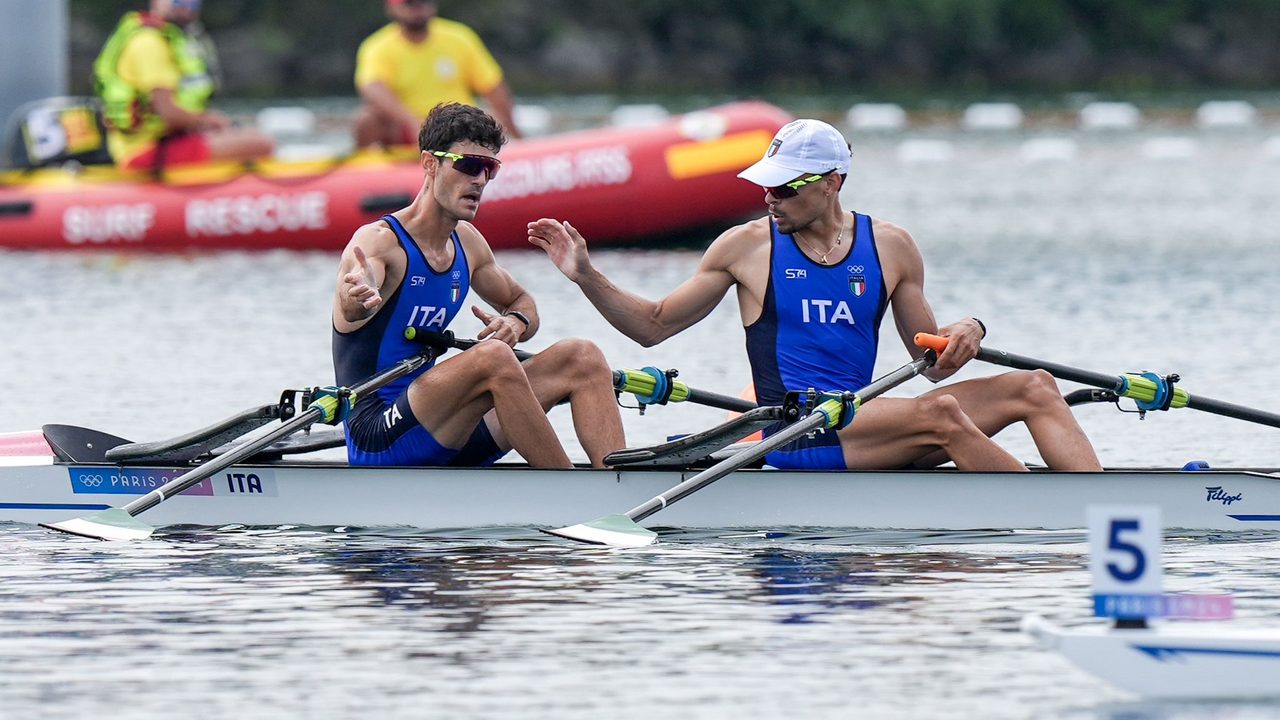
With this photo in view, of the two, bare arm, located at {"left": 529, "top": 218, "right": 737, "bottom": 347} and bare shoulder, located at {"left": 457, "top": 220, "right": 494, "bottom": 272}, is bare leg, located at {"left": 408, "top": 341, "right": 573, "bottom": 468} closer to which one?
bare arm, located at {"left": 529, "top": 218, "right": 737, "bottom": 347}

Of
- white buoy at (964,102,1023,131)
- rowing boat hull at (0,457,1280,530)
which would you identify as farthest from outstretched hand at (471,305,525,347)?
white buoy at (964,102,1023,131)

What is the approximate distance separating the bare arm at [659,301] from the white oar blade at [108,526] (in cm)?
184

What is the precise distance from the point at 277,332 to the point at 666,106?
87.1 ft

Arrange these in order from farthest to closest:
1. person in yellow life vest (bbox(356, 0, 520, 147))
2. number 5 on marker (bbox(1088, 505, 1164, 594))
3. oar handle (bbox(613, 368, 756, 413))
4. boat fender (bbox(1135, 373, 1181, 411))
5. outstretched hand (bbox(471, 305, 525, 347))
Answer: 1. person in yellow life vest (bbox(356, 0, 520, 147))
2. oar handle (bbox(613, 368, 756, 413))
3. boat fender (bbox(1135, 373, 1181, 411))
4. outstretched hand (bbox(471, 305, 525, 347))
5. number 5 on marker (bbox(1088, 505, 1164, 594))

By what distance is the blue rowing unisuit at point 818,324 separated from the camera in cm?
934

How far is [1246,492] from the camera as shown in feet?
30.6

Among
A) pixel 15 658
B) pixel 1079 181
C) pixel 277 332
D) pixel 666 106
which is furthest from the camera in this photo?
pixel 666 106

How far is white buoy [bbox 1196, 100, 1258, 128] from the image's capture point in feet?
125

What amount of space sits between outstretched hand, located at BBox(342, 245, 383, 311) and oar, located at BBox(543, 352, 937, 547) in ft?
3.43

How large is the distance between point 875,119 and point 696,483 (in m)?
29.7

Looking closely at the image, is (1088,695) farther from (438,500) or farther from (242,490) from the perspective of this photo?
(242,490)

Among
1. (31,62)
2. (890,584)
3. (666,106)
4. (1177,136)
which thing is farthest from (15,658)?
(666,106)

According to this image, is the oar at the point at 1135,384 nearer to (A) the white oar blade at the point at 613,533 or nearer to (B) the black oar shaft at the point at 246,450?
(A) the white oar blade at the point at 613,533

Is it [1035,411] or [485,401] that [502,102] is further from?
[1035,411]
